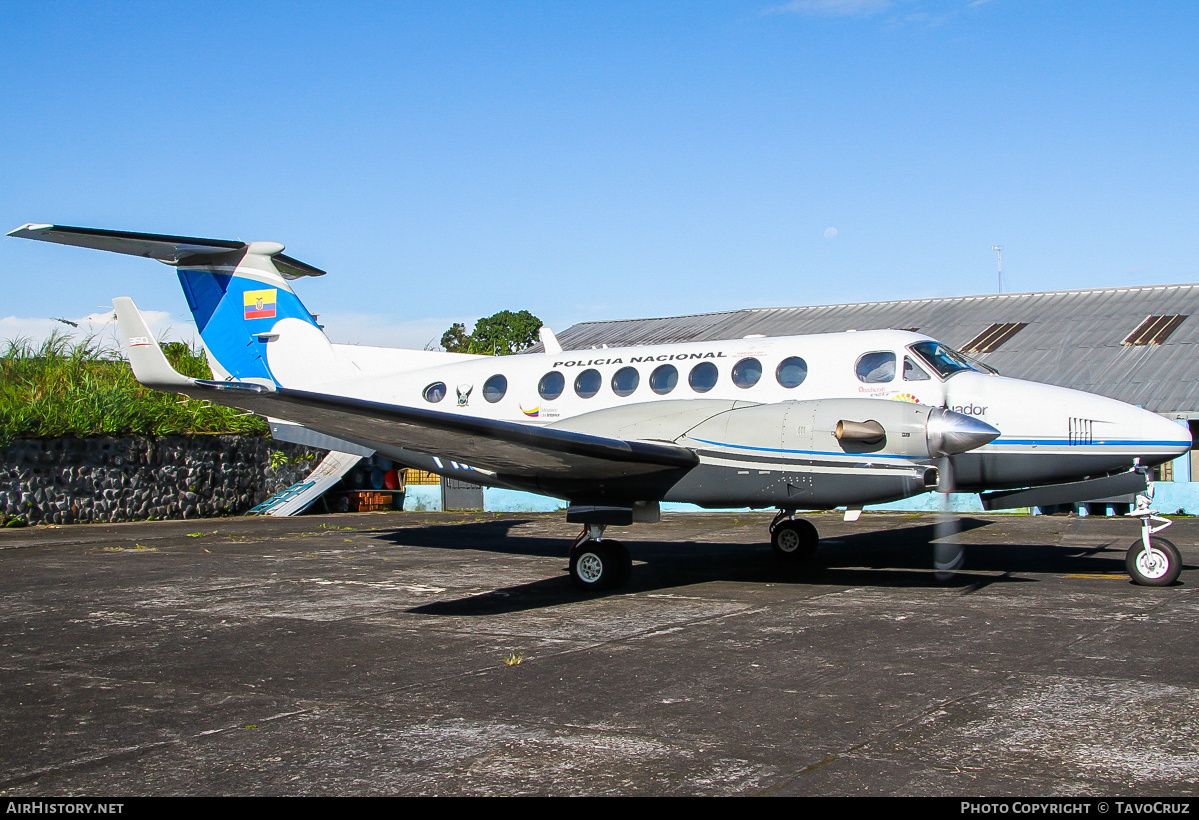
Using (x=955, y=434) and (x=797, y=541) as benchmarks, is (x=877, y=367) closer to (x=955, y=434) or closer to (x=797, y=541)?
(x=955, y=434)

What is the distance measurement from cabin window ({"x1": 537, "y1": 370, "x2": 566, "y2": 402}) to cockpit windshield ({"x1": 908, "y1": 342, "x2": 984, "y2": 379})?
4379 millimetres

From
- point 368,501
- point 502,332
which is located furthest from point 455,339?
point 368,501

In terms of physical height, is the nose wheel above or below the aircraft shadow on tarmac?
above

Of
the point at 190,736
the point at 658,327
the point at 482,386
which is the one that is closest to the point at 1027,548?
the point at 482,386

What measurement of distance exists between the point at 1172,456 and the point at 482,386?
8.22m

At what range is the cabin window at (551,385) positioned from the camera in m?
12.3

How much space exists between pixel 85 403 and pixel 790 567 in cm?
1785

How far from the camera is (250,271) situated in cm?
1456

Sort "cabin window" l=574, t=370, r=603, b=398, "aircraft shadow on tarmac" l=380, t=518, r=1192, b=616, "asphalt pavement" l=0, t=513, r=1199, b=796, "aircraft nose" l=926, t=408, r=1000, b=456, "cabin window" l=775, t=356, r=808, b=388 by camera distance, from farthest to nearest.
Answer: "cabin window" l=574, t=370, r=603, b=398 → "cabin window" l=775, t=356, r=808, b=388 → "aircraft shadow on tarmac" l=380, t=518, r=1192, b=616 → "aircraft nose" l=926, t=408, r=1000, b=456 → "asphalt pavement" l=0, t=513, r=1199, b=796

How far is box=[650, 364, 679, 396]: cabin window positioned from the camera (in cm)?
1152

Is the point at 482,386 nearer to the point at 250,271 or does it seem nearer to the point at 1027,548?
the point at 250,271

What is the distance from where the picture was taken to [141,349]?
11.1 metres

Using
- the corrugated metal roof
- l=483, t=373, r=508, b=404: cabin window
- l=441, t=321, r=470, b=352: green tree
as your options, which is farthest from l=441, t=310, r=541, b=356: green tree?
l=483, t=373, r=508, b=404: cabin window

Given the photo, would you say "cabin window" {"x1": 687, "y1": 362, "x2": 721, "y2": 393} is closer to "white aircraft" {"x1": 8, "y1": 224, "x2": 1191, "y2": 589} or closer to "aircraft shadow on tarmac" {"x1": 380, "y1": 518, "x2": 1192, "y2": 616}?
"white aircraft" {"x1": 8, "y1": 224, "x2": 1191, "y2": 589}
